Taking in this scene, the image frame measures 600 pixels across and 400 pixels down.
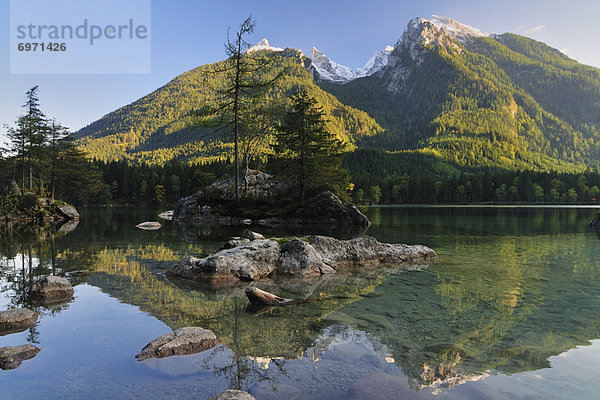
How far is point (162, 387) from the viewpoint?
464 cm

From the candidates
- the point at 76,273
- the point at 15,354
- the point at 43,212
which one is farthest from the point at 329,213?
the point at 43,212

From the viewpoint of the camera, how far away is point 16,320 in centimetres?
706

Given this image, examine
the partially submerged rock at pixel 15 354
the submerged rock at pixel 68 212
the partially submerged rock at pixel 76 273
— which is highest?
the partially submerged rock at pixel 15 354

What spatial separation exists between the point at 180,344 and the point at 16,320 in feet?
13.8

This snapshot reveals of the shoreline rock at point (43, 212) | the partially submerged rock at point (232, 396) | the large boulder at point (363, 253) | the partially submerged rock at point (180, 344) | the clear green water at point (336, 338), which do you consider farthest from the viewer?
the shoreline rock at point (43, 212)

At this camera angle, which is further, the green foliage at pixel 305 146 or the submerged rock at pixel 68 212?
the submerged rock at pixel 68 212

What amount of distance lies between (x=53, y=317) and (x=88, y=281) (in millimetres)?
3888

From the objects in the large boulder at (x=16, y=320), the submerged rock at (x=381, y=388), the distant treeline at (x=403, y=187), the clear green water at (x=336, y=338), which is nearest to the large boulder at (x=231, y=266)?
the clear green water at (x=336, y=338)

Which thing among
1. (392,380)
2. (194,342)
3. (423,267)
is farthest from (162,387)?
(423,267)

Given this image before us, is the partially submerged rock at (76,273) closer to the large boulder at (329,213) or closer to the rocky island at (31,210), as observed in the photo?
the large boulder at (329,213)

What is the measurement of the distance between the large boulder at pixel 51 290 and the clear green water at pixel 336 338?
390 millimetres

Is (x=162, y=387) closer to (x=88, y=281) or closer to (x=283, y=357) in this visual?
(x=283, y=357)

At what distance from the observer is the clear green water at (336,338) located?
470 centimetres

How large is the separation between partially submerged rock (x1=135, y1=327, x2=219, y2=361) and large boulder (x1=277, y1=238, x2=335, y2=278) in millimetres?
6667
